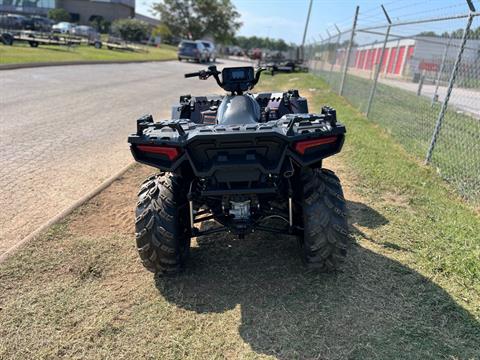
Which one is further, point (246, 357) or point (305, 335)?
point (305, 335)

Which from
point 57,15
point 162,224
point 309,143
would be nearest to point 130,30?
point 57,15

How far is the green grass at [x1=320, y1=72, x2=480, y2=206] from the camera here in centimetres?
607

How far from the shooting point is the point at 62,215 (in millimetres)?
4504

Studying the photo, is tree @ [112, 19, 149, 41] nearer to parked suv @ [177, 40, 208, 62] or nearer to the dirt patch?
parked suv @ [177, 40, 208, 62]

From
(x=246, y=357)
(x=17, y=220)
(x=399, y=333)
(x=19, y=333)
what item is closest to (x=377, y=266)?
(x=399, y=333)

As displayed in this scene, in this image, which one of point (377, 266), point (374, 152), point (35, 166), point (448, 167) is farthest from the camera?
point (374, 152)

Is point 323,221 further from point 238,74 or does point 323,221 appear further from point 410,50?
point 410,50

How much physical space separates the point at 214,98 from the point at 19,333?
2862mm

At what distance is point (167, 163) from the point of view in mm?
2986

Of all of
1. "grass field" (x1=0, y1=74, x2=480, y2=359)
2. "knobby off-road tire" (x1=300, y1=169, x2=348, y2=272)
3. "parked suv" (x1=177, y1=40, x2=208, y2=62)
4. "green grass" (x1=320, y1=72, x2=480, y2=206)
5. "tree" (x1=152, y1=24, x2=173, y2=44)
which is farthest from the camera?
Result: "tree" (x1=152, y1=24, x2=173, y2=44)

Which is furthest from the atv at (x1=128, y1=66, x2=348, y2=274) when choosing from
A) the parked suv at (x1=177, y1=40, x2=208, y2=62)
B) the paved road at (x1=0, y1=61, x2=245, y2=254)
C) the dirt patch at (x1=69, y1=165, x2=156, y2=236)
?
the parked suv at (x1=177, y1=40, x2=208, y2=62)

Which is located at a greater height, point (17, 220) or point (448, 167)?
point (448, 167)

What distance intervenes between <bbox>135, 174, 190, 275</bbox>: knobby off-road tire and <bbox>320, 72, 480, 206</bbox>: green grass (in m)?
3.72

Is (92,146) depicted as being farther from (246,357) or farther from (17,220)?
(246,357)
